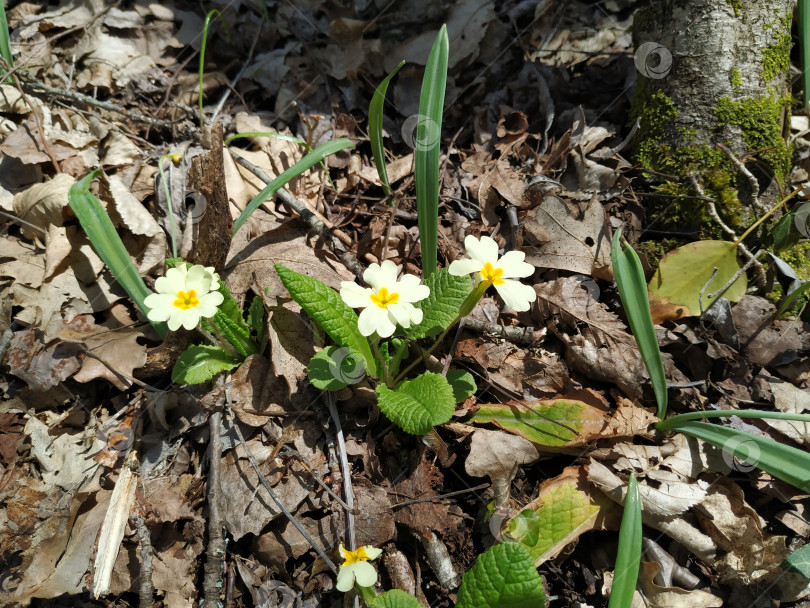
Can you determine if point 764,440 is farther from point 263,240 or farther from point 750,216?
point 263,240

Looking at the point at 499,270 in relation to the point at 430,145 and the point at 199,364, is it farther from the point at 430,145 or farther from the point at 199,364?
the point at 199,364

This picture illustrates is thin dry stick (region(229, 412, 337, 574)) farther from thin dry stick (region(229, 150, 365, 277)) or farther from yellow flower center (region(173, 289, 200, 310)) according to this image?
thin dry stick (region(229, 150, 365, 277))

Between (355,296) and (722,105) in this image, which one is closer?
(355,296)

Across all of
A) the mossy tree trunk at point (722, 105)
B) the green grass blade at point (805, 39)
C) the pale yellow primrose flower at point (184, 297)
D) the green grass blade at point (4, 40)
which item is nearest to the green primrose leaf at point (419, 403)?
the pale yellow primrose flower at point (184, 297)

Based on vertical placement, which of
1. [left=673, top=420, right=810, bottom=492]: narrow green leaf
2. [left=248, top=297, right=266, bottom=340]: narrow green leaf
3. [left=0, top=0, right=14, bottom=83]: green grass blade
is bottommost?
[left=248, top=297, right=266, bottom=340]: narrow green leaf

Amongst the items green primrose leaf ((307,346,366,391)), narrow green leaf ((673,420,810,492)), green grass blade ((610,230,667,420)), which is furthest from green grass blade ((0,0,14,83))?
narrow green leaf ((673,420,810,492))

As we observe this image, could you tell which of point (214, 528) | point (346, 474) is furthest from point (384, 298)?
point (214, 528)

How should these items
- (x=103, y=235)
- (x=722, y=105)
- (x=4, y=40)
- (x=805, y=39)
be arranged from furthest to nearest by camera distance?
1. (x=4, y=40)
2. (x=805, y=39)
3. (x=722, y=105)
4. (x=103, y=235)

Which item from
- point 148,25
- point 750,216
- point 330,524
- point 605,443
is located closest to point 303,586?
point 330,524
